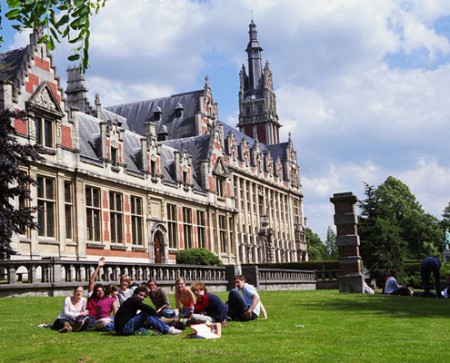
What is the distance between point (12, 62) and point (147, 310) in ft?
74.1

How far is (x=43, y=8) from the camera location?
6.09 m

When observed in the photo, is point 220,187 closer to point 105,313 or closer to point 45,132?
point 45,132

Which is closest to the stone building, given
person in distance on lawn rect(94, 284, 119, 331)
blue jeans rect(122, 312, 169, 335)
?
person in distance on lawn rect(94, 284, 119, 331)

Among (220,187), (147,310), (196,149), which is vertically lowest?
(147,310)

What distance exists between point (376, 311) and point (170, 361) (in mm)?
8897

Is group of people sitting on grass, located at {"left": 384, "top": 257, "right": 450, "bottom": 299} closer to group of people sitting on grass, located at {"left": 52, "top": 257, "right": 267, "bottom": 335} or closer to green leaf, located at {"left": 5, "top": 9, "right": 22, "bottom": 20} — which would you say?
group of people sitting on grass, located at {"left": 52, "top": 257, "right": 267, "bottom": 335}

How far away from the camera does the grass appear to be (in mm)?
9461

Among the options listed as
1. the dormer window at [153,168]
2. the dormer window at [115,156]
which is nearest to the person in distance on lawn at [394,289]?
the dormer window at [115,156]

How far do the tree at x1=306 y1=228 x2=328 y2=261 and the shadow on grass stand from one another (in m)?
90.2

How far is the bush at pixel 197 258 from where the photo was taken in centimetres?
3966

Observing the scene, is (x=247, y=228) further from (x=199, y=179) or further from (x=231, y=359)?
(x=231, y=359)

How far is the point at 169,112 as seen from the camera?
63469 mm

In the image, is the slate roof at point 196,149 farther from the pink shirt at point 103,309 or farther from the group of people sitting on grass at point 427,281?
the pink shirt at point 103,309

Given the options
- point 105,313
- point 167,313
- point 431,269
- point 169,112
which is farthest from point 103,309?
point 169,112
